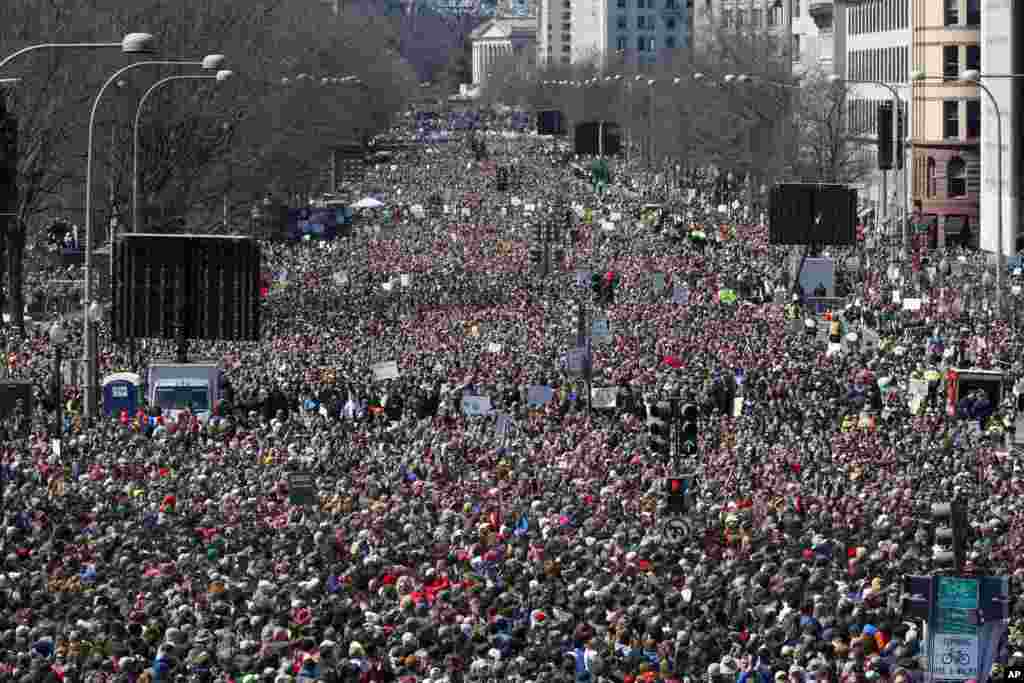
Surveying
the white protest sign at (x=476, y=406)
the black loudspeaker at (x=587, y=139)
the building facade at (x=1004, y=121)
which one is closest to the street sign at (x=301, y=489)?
the white protest sign at (x=476, y=406)

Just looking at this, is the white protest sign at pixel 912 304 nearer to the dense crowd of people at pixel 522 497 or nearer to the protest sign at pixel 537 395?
the dense crowd of people at pixel 522 497

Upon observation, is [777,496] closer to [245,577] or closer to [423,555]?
[423,555]

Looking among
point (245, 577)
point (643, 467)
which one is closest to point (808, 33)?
point (643, 467)

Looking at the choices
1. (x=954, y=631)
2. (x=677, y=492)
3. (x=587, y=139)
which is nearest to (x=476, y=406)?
(x=677, y=492)

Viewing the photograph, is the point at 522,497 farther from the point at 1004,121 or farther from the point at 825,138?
the point at 825,138

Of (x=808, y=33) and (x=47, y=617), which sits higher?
(x=808, y=33)
